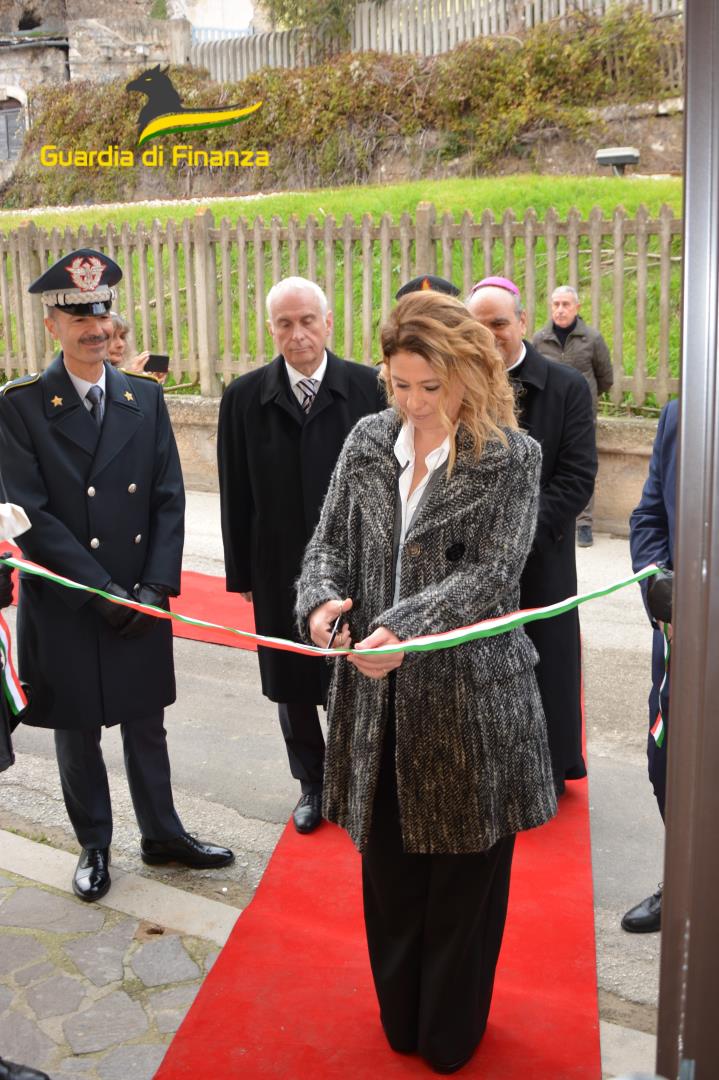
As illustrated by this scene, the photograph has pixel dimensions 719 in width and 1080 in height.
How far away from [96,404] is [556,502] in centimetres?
163

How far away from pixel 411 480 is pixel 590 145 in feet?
65.4

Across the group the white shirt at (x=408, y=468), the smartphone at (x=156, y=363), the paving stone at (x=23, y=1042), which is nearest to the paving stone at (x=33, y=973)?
the paving stone at (x=23, y=1042)

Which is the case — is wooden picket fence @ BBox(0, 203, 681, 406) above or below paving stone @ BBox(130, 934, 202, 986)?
above

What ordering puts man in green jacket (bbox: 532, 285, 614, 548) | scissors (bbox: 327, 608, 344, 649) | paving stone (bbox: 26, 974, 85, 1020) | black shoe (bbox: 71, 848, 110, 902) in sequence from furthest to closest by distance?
man in green jacket (bbox: 532, 285, 614, 548)
black shoe (bbox: 71, 848, 110, 902)
paving stone (bbox: 26, 974, 85, 1020)
scissors (bbox: 327, 608, 344, 649)

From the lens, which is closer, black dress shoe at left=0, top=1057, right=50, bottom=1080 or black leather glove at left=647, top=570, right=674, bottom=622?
black leather glove at left=647, top=570, right=674, bottom=622

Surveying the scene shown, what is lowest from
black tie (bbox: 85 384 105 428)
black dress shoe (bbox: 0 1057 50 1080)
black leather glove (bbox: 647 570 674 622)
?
black dress shoe (bbox: 0 1057 50 1080)

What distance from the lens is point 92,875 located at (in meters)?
3.85

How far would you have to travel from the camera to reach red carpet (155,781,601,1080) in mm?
2895

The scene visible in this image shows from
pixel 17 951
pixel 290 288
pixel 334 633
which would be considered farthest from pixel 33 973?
pixel 290 288

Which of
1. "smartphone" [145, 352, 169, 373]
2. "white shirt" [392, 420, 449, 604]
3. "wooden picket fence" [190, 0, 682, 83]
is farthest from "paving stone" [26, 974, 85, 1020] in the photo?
"wooden picket fence" [190, 0, 682, 83]

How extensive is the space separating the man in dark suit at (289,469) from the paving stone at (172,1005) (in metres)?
1.10

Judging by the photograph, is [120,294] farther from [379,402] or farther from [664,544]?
[664,544]

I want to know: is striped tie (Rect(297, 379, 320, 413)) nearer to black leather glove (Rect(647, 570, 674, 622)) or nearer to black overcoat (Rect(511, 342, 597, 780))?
black overcoat (Rect(511, 342, 597, 780))

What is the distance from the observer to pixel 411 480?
107 inches
